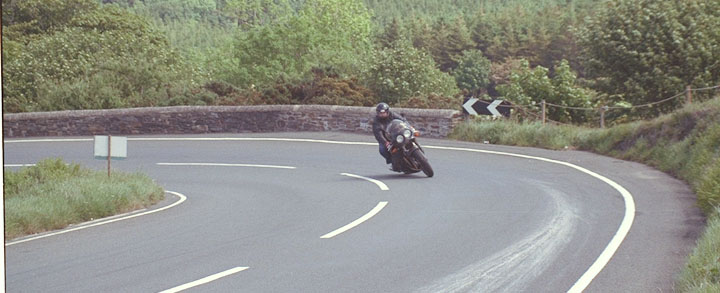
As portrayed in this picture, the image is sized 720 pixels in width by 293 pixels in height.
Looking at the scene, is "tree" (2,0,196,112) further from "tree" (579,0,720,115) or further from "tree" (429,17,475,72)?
"tree" (429,17,475,72)

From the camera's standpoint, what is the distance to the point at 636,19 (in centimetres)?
3678

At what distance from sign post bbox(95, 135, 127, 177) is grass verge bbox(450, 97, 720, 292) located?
9.72 metres

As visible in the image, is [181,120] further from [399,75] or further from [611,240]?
[611,240]

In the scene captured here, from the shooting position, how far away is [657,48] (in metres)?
36.3

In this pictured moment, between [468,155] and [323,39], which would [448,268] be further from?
[323,39]

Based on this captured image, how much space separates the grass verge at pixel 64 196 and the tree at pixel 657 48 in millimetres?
23678

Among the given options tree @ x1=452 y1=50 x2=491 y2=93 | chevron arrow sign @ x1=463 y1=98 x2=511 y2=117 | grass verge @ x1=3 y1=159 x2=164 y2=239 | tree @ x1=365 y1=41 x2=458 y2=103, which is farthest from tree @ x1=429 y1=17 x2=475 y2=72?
grass verge @ x1=3 y1=159 x2=164 y2=239

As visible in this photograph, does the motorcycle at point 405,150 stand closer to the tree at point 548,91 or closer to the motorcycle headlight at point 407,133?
the motorcycle headlight at point 407,133

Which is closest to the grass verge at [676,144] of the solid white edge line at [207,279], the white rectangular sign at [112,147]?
the solid white edge line at [207,279]

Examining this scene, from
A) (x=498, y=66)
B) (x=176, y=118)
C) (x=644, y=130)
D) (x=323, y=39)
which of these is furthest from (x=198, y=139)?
(x=498, y=66)

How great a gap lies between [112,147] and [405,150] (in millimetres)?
5785

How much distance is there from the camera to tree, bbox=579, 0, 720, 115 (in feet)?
117

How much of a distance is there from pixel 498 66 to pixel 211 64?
35010 millimetres

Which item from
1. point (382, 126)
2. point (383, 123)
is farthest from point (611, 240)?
point (383, 123)
